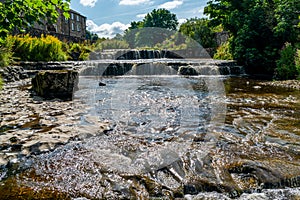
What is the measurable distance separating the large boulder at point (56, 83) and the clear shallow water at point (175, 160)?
7.27 feet

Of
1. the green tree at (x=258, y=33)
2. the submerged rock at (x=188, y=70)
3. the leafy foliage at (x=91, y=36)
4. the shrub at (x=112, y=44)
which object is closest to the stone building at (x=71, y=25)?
the shrub at (x=112, y=44)

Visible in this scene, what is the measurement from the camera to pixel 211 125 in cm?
386

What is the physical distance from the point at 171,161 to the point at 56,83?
14.6 ft

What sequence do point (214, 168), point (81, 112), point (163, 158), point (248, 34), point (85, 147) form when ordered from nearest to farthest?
point (214, 168)
point (163, 158)
point (85, 147)
point (81, 112)
point (248, 34)

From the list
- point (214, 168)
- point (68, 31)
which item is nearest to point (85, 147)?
point (214, 168)

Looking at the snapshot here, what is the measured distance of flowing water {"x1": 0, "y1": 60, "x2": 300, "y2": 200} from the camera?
2.06 metres

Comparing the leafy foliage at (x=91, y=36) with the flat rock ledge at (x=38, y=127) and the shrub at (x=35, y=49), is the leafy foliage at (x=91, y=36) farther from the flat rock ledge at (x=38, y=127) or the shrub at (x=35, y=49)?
the flat rock ledge at (x=38, y=127)

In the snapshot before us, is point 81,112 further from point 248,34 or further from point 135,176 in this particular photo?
point 248,34

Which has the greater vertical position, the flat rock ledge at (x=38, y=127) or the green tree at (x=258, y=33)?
the green tree at (x=258, y=33)

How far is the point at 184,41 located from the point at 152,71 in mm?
18704

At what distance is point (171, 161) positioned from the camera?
2543mm

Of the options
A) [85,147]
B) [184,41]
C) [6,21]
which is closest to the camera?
A: [85,147]

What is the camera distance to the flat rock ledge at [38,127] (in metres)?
2.81

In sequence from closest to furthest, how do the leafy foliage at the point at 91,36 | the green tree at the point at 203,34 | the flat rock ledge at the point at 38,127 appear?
the flat rock ledge at the point at 38,127, the green tree at the point at 203,34, the leafy foliage at the point at 91,36
